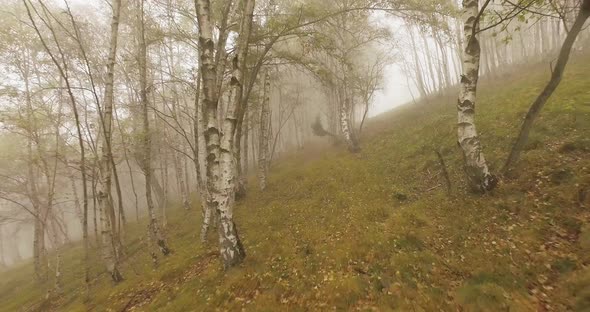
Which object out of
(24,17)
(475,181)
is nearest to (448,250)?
(475,181)

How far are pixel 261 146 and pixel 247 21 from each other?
28.6 feet

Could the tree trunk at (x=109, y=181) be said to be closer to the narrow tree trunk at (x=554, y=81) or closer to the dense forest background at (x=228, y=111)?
the dense forest background at (x=228, y=111)

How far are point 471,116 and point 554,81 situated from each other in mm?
1948

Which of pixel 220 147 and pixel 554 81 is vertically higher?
pixel 554 81

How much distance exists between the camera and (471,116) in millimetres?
7285

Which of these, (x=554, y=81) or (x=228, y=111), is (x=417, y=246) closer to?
(x=554, y=81)

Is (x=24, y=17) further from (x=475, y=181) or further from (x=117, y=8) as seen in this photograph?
(x=475, y=181)

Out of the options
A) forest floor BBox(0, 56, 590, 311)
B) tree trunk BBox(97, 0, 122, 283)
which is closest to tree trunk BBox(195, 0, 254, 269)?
forest floor BBox(0, 56, 590, 311)

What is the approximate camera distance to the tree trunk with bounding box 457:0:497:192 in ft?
23.7

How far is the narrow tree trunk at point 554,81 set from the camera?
5.94 metres

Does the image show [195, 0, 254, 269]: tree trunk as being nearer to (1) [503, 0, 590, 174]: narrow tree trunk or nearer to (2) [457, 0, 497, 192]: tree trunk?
(2) [457, 0, 497, 192]: tree trunk

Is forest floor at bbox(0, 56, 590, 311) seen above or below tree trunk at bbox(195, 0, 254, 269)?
below

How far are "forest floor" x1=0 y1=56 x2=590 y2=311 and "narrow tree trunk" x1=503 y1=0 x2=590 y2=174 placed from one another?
0.66 meters

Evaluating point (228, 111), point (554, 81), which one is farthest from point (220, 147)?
point (554, 81)
